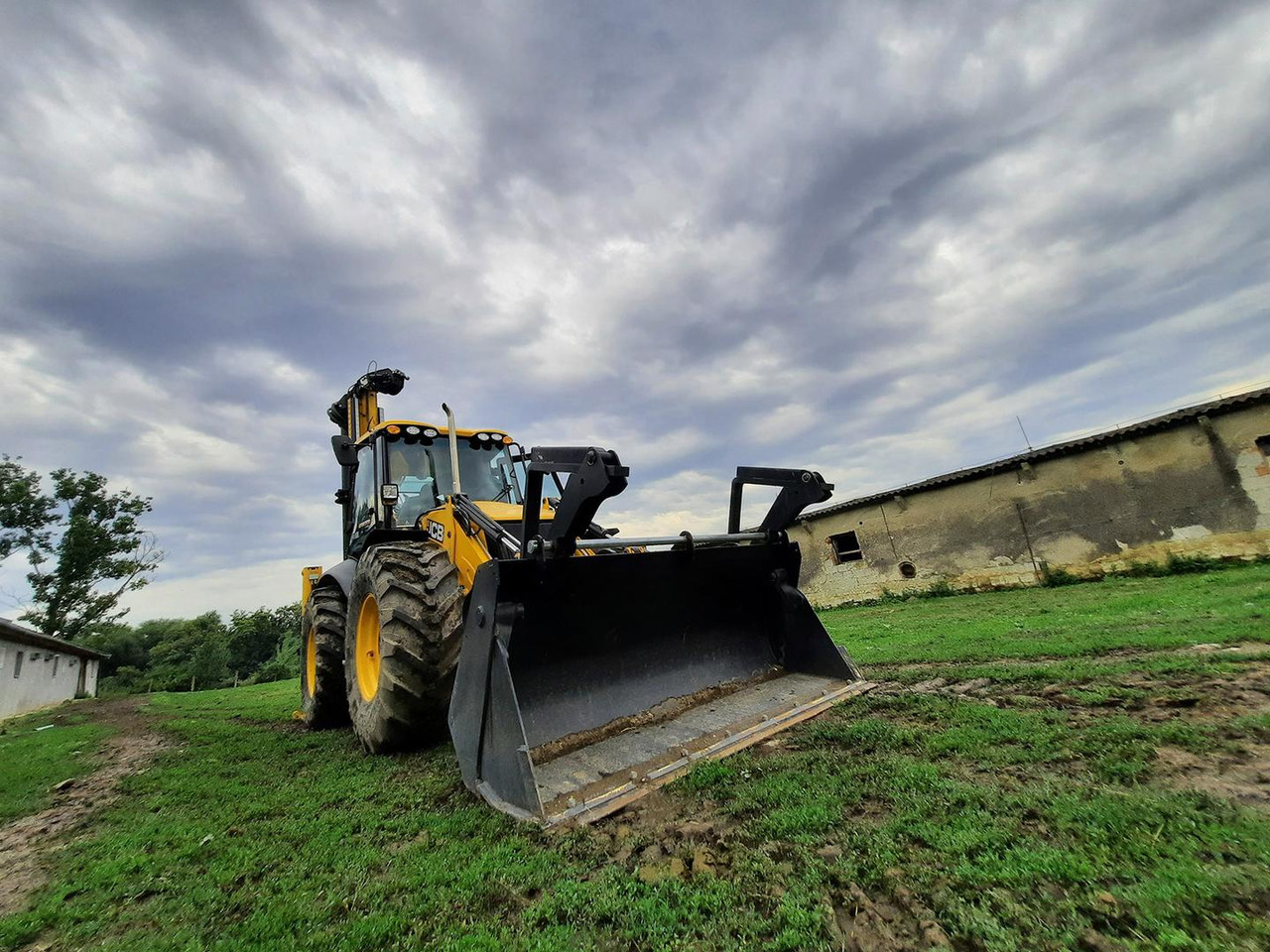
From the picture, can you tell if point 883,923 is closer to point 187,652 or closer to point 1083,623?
point 1083,623

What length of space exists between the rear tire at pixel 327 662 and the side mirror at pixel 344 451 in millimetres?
1233

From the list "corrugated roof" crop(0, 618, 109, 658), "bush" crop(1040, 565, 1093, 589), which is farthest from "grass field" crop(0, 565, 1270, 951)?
"corrugated roof" crop(0, 618, 109, 658)

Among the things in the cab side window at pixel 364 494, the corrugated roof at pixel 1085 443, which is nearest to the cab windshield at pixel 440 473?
the cab side window at pixel 364 494

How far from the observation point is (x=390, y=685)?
3457 millimetres

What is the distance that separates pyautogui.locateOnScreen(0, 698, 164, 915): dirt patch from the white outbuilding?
1673 centimetres

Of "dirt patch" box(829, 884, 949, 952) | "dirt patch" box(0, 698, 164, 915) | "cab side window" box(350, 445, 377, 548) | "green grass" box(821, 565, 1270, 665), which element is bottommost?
"dirt patch" box(829, 884, 949, 952)

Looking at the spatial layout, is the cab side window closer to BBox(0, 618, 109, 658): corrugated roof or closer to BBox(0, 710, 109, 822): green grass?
BBox(0, 710, 109, 822): green grass

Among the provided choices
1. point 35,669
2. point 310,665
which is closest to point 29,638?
point 35,669

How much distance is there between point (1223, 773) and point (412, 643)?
3853 mm

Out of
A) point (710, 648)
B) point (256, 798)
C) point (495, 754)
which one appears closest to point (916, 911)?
point (495, 754)

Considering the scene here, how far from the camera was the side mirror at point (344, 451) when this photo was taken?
5.52 metres

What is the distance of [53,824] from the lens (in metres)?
3.53

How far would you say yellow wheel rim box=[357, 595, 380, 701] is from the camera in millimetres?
4293

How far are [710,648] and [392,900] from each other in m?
2.72
